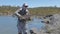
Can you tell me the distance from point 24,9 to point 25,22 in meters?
0.60

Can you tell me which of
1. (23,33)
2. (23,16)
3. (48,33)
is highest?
(23,16)

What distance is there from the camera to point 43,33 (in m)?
19.2

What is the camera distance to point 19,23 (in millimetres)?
12219

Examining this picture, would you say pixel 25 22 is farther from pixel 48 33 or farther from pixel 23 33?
pixel 48 33

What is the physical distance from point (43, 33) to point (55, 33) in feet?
4.12

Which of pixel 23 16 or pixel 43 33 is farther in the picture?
pixel 43 33

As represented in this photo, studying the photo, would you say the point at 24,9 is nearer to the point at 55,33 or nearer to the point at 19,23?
the point at 19,23

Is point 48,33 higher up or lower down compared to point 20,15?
lower down

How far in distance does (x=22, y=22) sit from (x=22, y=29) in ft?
1.12

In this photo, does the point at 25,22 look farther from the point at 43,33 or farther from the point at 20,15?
the point at 43,33

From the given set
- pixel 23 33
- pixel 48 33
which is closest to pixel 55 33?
pixel 48 33

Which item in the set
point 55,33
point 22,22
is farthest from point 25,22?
point 55,33

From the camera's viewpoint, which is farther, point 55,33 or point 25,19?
point 55,33

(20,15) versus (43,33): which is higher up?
(20,15)
